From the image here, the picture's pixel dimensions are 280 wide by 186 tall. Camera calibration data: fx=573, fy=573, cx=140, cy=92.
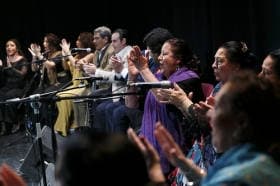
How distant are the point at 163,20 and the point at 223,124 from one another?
4.88m

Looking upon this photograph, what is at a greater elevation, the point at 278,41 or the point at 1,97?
the point at 278,41

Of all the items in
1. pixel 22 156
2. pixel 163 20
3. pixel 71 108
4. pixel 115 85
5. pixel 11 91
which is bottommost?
pixel 22 156

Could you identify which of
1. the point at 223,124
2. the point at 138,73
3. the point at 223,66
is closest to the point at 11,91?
the point at 138,73

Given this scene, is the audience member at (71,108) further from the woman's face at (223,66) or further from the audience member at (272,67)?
the audience member at (272,67)

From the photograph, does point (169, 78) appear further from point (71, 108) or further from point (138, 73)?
point (71, 108)

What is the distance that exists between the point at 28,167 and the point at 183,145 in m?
1.02

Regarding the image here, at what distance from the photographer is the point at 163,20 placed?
619 centimetres

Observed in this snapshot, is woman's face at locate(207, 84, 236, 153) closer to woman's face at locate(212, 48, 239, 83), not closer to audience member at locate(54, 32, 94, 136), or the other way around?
woman's face at locate(212, 48, 239, 83)

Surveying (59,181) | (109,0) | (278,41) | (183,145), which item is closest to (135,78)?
(183,145)

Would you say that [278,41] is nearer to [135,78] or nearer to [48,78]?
[135,78]

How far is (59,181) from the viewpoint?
1.10 m

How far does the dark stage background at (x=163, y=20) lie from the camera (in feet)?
15.4

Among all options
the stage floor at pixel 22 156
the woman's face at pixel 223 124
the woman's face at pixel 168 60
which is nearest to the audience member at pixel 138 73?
the woman's face at pixel 168 60

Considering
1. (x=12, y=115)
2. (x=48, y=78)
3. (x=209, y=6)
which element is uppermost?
(x=209, y=6)
